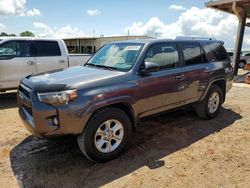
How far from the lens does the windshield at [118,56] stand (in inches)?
179

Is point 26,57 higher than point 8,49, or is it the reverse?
point 8,49

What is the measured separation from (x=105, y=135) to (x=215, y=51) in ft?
11.8

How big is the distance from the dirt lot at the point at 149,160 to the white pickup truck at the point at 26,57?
96.7 inches

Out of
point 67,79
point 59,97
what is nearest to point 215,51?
point 67,79

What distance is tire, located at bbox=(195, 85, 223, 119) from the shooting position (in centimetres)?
600

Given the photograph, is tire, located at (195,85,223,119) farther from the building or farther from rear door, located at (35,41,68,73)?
the building

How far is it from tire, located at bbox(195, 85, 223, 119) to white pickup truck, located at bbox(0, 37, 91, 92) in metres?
4.77

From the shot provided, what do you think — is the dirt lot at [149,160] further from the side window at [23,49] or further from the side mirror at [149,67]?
the side window at [23,49]

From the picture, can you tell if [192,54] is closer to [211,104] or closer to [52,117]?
[211,104]

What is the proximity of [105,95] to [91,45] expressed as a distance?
3543 centimetres

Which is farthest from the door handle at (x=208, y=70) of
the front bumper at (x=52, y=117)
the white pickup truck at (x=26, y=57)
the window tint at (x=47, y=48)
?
the window tint at (x=47, y=48)

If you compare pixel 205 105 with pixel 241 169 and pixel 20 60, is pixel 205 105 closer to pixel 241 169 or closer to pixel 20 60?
pixel 241 169

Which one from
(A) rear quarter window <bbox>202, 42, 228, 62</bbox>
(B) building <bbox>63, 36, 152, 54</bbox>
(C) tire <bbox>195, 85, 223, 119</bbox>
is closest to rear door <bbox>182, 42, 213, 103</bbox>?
(A) rear quarter window <bbox>202, 42, 228, 62</bbox>

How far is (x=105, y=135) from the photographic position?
4.04 m
